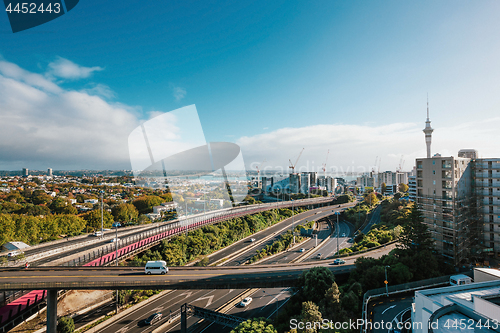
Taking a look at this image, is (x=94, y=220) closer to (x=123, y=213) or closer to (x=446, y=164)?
(x=123, y=213)

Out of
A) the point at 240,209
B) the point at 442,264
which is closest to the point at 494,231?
the point at 442,264

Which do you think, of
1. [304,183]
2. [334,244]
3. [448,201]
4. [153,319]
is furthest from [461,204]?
[304,183]

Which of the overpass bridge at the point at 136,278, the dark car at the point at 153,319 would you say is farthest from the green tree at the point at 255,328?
the dark car at the point at 153,319

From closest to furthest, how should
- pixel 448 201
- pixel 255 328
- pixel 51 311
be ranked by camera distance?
1. pixel 255 328
2. pixel 51 311
3. pixel 448 201

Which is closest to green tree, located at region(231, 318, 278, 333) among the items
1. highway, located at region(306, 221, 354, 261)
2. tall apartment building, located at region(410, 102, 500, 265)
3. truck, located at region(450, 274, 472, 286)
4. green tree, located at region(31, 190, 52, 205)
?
truck, located at region(450, 274, 472, 286)

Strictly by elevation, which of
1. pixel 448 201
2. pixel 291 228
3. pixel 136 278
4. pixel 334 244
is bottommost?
pixel 334 244

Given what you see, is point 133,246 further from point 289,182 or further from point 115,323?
point 289,182
